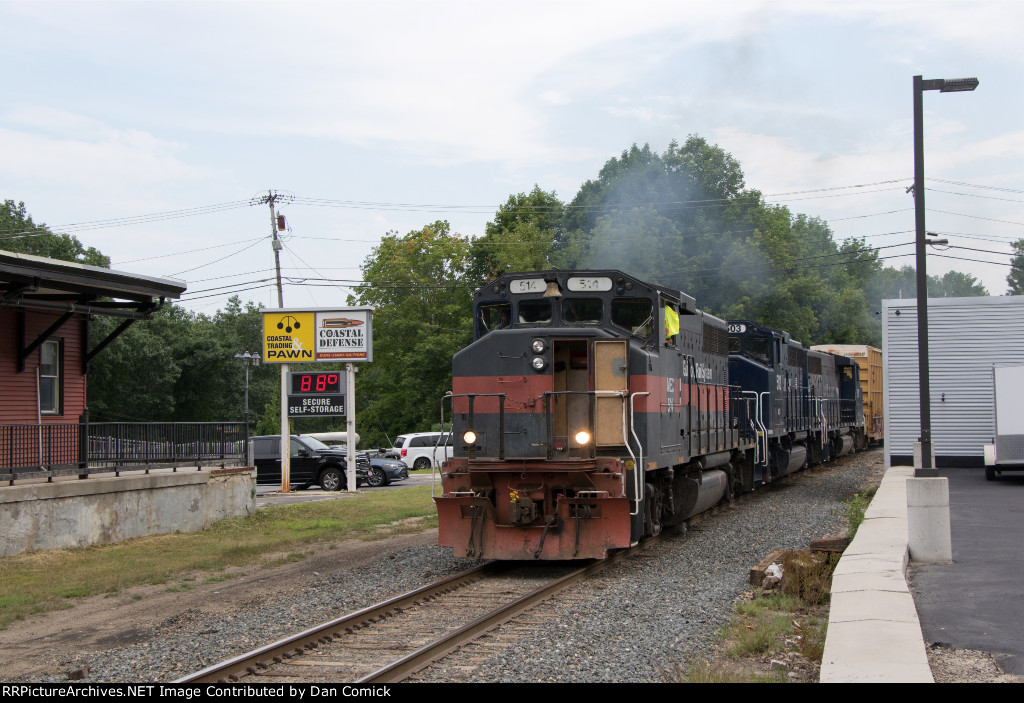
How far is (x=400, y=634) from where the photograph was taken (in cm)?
831

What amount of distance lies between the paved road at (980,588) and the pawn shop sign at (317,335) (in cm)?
1477

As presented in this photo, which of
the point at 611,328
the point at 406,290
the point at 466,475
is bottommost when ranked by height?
the point at 466,475

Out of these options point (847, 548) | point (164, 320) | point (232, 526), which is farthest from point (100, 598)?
point (164, 320)

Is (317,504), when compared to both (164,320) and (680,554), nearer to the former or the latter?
(680,554)

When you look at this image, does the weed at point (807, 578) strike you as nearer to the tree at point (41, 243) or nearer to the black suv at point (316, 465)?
the black suv at point (316, 465)

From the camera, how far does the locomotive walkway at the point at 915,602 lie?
619 cm

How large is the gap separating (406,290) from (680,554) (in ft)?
136

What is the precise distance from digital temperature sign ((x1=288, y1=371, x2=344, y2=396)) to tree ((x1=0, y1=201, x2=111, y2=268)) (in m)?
39.6

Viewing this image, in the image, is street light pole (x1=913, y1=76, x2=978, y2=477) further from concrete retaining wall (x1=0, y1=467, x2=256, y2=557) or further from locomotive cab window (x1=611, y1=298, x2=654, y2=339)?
concrete retaining wall (x1=0, y1=467, x2=256, y2=557)

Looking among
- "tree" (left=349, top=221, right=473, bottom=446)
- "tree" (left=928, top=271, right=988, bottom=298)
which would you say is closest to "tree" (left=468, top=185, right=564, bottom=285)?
"tree" (left=349, top=221, right=473, bottom=446)

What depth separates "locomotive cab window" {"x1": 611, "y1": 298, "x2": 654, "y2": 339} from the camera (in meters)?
12.1

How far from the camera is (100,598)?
431 inches

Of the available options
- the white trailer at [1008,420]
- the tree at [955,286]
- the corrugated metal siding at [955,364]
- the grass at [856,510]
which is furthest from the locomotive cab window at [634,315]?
the tree at [955,286]

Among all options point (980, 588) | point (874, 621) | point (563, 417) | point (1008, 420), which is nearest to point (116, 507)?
point (563, 417)
